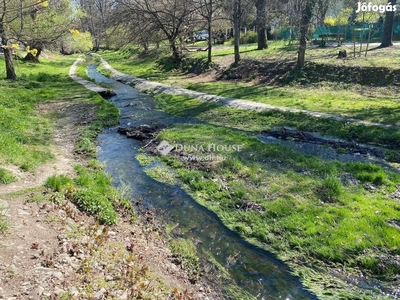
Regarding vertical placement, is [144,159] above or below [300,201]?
above

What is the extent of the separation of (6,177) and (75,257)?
14.2 feet

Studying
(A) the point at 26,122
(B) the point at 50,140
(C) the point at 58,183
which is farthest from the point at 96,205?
(A) the point at 26,122

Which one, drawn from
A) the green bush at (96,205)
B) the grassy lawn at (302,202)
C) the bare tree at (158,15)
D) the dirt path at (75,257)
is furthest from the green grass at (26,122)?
the bare tree at (158,15)

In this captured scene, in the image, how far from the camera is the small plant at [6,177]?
8.66 meters

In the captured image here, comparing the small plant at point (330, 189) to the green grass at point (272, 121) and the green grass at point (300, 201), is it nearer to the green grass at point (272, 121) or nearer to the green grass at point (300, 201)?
the green grass at point (300, 201)

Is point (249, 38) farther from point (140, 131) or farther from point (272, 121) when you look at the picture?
→ point (140, 131)

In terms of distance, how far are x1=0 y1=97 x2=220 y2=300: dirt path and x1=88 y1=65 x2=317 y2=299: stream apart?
67 centimetres

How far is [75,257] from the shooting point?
5.87 m

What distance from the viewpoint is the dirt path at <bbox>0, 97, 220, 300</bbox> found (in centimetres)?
506

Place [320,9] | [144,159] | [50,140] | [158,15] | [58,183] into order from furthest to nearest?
1. [158,15]
2. [320,9]
3. [50,140]
4. [144,159]
5. [58,183]

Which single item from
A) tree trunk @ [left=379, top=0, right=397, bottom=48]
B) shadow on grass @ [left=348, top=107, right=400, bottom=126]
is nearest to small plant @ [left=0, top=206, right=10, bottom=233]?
shadow on grass @ [left=348, top=107, right=400, bottom=126]

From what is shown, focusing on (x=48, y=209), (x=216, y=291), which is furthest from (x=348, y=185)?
(x=48, y=209)

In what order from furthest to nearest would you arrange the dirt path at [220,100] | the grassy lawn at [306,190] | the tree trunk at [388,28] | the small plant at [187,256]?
the tree trunk at [388,28] < the dirt path at [220,100] < the grassy lawn at [306,190] < the small plant at [187,256]

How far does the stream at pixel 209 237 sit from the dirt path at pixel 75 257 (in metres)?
0.67
